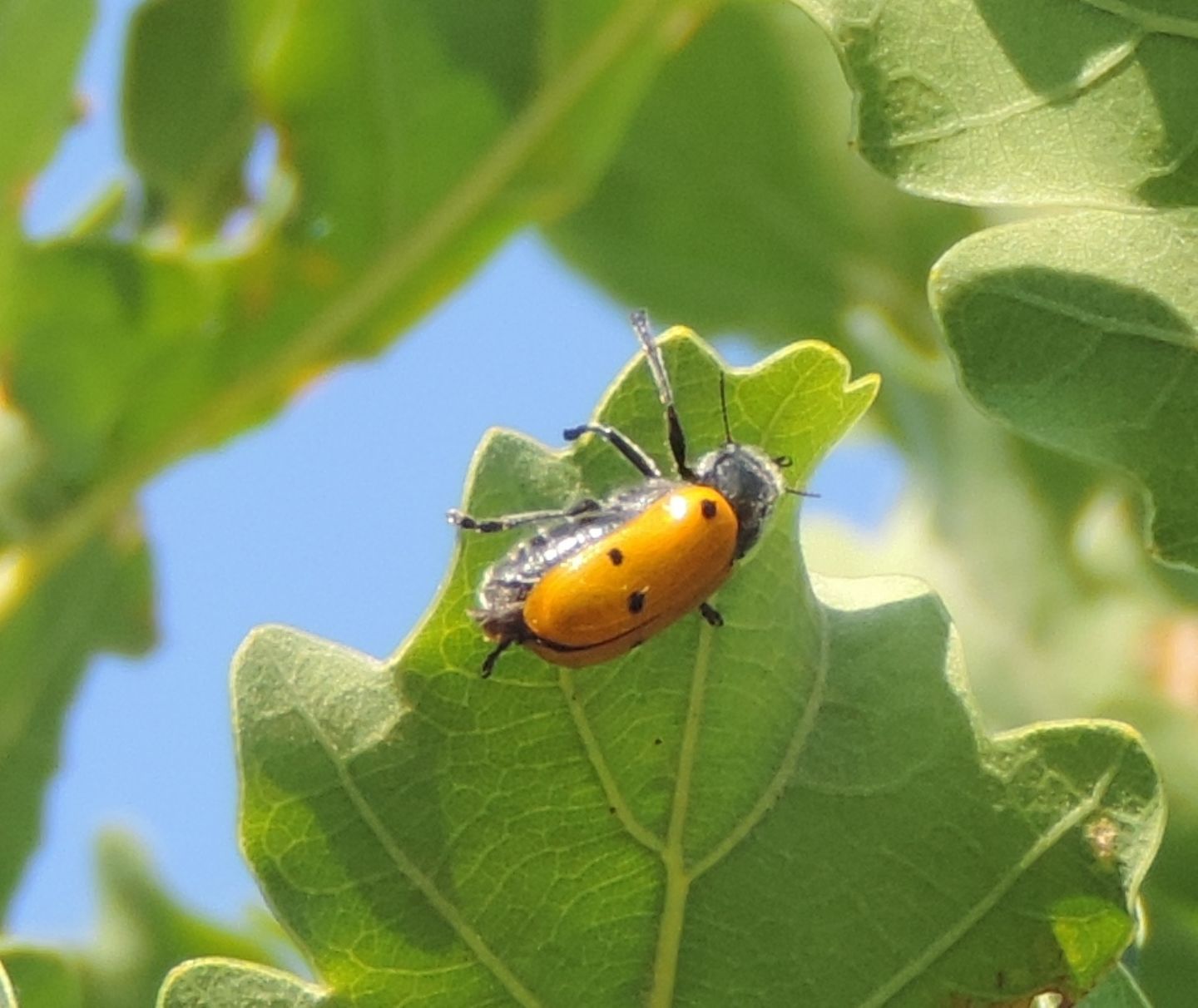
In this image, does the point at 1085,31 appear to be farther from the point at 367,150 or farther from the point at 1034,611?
the point at 1034,611

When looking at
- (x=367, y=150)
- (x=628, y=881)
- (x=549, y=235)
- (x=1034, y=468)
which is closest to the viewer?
(x=628, y=881)

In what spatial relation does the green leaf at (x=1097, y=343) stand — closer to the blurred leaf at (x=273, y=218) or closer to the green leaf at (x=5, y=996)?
the green leaf at (x=5, y=996)

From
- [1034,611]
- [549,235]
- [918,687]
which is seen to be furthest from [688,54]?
[918,687]

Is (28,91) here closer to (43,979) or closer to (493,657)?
(43,979)

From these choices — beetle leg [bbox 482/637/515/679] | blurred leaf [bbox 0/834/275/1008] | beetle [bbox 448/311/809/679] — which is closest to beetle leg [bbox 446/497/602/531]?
beetle [bbox 448/311/809/679]

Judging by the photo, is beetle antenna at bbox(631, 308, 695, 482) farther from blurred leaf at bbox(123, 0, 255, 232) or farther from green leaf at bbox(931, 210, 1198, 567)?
blurred leaf at bbox(123, 0, 255, 232)

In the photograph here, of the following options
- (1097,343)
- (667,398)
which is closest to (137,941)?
(667,398)

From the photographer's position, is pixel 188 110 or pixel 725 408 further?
pixel 188 110
